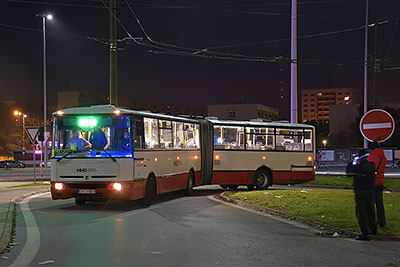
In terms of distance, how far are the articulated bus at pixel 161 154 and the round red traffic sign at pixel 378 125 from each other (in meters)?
6.58

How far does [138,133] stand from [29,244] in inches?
245

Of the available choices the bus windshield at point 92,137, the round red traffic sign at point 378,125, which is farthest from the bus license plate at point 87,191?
the round red traffic sign at point 378,125

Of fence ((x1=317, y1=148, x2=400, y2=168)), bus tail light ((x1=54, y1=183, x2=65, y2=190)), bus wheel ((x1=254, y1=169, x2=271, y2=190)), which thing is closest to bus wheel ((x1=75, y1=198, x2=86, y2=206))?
bus tail light ((x1=54, y1=183, x2=65, y2=190))

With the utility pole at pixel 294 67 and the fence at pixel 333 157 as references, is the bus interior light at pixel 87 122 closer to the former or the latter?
the utility pole at pixel 294 67

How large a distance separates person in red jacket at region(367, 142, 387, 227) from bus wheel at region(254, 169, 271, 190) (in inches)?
431

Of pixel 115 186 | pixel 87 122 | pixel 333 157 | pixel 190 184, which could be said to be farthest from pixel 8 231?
pixel 333 157

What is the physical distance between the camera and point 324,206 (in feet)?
46.6

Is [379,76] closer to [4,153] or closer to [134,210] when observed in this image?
[134,210]

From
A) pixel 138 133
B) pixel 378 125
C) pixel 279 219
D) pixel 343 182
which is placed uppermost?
pixel 378 125

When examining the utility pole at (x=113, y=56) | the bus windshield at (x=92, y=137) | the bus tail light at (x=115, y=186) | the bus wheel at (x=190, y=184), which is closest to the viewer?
the bus tail light at (x=115, y=186)

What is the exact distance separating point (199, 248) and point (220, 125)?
12586 mm

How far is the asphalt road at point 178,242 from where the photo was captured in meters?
7.88

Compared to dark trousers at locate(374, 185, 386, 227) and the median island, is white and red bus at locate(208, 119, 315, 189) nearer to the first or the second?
the median island

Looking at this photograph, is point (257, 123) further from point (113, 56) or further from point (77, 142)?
point (77, 142)
